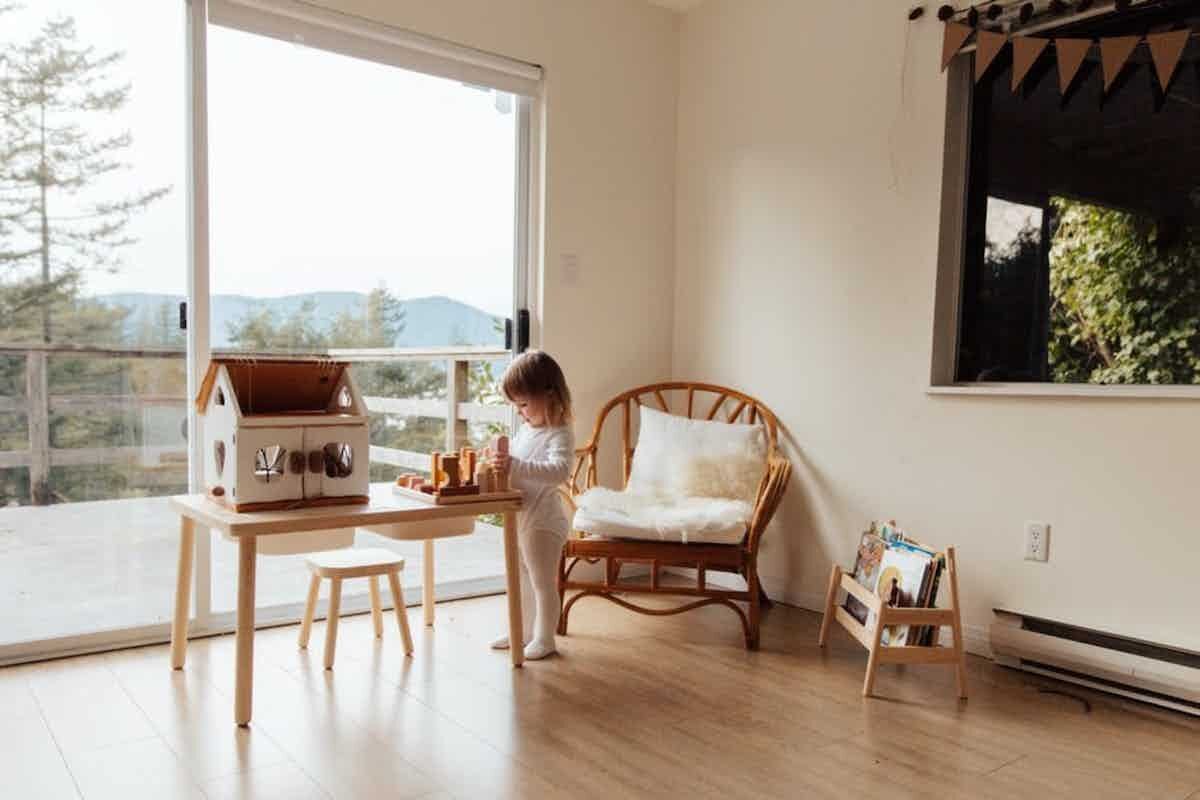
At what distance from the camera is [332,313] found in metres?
3.04

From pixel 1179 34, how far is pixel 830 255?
1.19 metres

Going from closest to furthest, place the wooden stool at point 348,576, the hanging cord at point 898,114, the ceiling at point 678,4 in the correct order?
the wooden stool at point 348,576, the hanging cord at point 898,114, the ceiling at point 678,4

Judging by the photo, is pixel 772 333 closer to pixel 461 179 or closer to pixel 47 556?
pixel 461 179

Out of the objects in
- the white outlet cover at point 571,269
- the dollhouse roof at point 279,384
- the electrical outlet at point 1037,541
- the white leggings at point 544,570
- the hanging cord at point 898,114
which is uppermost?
the hanging cord at point 898,114

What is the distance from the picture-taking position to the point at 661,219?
3.81 metres

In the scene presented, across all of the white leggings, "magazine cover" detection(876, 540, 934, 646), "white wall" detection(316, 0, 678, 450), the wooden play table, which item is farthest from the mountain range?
"magazine cover" detection(876, 540, 934, 646)

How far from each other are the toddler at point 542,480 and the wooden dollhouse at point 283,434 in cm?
48

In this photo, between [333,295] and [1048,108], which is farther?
[333,295]

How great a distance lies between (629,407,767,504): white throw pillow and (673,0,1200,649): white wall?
28 centimetres

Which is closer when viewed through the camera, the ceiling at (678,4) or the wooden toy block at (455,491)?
the wooden toy block at (455,491)

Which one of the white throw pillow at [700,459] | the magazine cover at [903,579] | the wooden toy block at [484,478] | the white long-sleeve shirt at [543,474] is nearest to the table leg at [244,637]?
the wooden toy block at [484,478]

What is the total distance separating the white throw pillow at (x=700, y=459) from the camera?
10.3 feet

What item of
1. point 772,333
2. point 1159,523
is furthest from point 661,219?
point 1159,523

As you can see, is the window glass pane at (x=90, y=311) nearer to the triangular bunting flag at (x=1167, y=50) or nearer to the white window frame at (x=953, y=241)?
the white window frame at (x=953, y=241)
